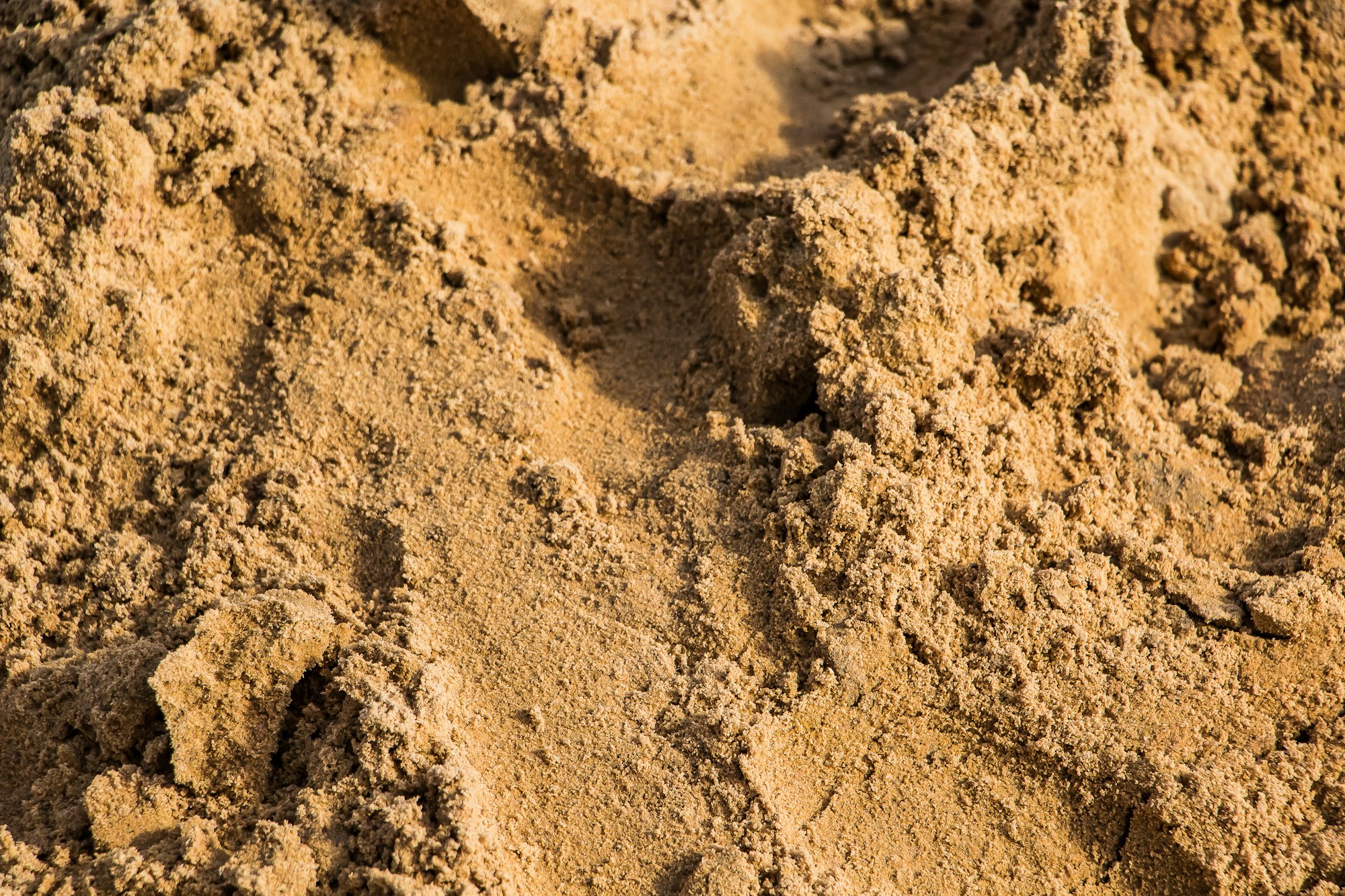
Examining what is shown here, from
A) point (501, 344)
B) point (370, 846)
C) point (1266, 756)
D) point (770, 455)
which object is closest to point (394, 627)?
point (370, 846)

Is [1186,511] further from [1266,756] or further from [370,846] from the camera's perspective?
[370,846]

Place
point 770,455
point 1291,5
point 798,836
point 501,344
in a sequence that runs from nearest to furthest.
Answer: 1. point 798,836
2. point 770,455
3. point 501,344
4. point 1291,5

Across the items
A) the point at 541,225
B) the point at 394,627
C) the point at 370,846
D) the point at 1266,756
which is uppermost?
the point at 541,225

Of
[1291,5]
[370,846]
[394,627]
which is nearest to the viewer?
[370,846]

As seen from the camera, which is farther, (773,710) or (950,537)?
(950,537)

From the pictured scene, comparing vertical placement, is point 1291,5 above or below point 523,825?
above

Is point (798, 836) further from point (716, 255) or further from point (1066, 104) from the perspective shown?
point (1066, 104)
